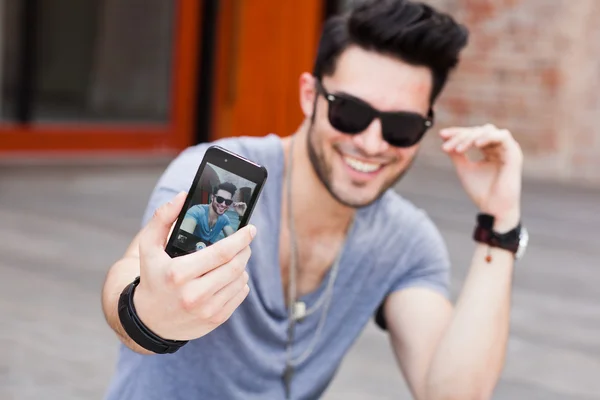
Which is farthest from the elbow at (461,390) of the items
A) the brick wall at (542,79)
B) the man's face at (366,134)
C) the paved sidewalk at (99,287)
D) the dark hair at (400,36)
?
the brick wall at (542,79)

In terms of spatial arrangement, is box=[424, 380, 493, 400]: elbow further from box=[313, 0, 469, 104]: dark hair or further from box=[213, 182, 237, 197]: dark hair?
box=[213, 182, 237, 197]: dark hair

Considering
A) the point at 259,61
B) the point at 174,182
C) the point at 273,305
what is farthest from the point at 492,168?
the point at 259,61

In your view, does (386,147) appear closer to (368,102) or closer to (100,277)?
(368,102)

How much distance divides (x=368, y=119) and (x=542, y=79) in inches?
366

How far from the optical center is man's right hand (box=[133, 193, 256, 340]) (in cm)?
154

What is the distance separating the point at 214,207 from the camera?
5.40 ft

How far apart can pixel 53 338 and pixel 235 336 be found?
2152 millimetres

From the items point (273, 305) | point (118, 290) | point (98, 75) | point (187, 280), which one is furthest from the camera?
point (98, 75)

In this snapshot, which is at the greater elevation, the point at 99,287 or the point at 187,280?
the point at 187,280

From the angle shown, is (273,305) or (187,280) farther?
(273,305)

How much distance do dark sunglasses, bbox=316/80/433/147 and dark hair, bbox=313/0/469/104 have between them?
0.16 meters

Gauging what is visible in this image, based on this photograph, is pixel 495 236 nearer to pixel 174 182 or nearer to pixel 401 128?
pixel 401 128

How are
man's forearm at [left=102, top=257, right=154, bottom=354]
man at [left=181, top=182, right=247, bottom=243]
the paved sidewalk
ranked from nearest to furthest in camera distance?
man at [left=181, top=182, right=247, bottom=243]
man's forearm at [left=102, top=257, right=154, bottom=354]
the paved sidewalk

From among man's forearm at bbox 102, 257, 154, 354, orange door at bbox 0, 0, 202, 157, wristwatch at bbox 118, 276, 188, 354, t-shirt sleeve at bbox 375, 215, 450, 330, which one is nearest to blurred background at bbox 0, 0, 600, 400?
orange door at bbox 0, 0, 202, 157
